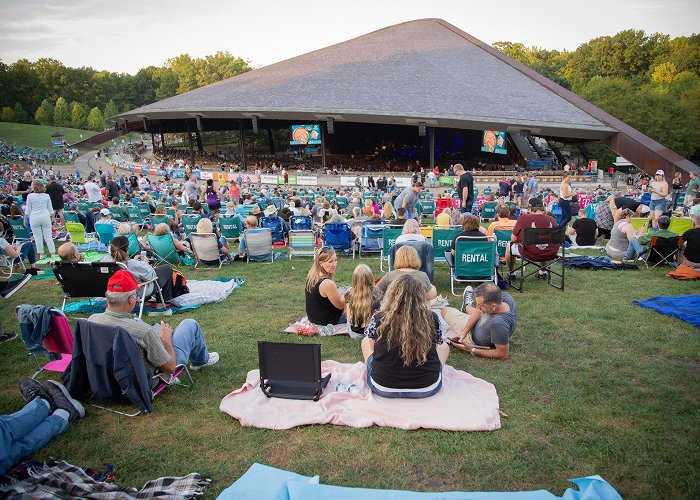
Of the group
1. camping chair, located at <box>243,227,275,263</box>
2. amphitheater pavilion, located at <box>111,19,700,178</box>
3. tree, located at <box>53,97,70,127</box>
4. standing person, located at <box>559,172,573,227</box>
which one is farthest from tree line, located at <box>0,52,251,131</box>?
standing person, located at <box>559,172,573,227</box>

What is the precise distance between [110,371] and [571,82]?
6812 centimetres

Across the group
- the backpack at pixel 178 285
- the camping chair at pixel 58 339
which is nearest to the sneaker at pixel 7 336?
the camping chair at pixel 58 339

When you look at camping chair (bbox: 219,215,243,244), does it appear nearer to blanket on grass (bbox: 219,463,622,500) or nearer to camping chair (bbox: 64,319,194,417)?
camping chair (bbox: 64,319,194,417)

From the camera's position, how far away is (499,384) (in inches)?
179

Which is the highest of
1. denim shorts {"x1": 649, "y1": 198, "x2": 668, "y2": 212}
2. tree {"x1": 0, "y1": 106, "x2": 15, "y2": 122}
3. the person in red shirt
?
tree {"x1": 0, "y1": 106, "x2": 15, "y2": 122}

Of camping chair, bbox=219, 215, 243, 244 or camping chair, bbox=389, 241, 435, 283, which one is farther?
camping chair, bbox=219, 215, 243, 244

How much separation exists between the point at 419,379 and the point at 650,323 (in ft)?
13.1

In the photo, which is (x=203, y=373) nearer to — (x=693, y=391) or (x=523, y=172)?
(x=693, y=391)

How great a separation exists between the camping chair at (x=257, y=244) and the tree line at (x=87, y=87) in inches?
3326

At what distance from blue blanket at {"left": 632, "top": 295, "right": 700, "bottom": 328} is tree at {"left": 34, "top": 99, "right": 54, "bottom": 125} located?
3948 inches

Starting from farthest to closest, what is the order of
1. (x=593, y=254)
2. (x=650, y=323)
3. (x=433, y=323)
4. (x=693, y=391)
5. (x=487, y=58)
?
1. (x=487, y=58)
2. (x=593, y=254)
3. (x=650, y=323)
4. (x=693, y=391)
5. (x=433, y=323)

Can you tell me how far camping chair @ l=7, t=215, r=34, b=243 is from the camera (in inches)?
435

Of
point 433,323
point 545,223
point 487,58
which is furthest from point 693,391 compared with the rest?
point 487,58

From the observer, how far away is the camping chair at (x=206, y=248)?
31.5 feet
